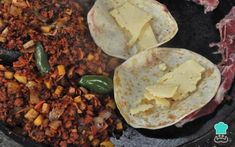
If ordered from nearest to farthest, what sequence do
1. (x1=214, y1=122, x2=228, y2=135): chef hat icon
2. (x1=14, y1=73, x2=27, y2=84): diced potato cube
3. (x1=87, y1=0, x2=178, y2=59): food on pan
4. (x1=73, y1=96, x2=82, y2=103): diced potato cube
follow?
(x1=214, y1=122, x2=228, y2=135): chef hat icon, (x1=73, y1=96, x2=82, y2=103): diced potato cube, (x1=14, y1=73, x2=27, y2=84): diced potato cube, (x1=87, y1=0, x2=178, y2=59): food on pan

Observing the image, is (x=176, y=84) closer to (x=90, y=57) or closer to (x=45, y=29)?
(x=90, y=57)

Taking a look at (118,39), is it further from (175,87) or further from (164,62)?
(175,87)

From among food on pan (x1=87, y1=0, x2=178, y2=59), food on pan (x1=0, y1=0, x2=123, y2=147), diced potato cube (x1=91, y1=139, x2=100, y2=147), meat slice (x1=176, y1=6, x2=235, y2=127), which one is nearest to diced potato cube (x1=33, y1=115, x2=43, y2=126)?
food on pan (x1=0, y1=0, x2=123, y2=147)

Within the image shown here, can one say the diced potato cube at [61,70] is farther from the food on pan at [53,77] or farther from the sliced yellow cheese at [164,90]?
the sliced yellow cheese at [164,90]

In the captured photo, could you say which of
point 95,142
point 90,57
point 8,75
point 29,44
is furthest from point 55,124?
point 29,44

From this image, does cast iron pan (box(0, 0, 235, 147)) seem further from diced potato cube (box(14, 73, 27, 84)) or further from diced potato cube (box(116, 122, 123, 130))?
diced potato cube (box(14, 73, 27, 84))

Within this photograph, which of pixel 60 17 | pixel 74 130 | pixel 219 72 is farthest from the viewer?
pixel 60 17

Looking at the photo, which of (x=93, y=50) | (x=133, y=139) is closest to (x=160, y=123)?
(x=133, y=139)

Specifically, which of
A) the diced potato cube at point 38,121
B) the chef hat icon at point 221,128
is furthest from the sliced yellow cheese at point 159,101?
the diced potato cube at point 38,121
